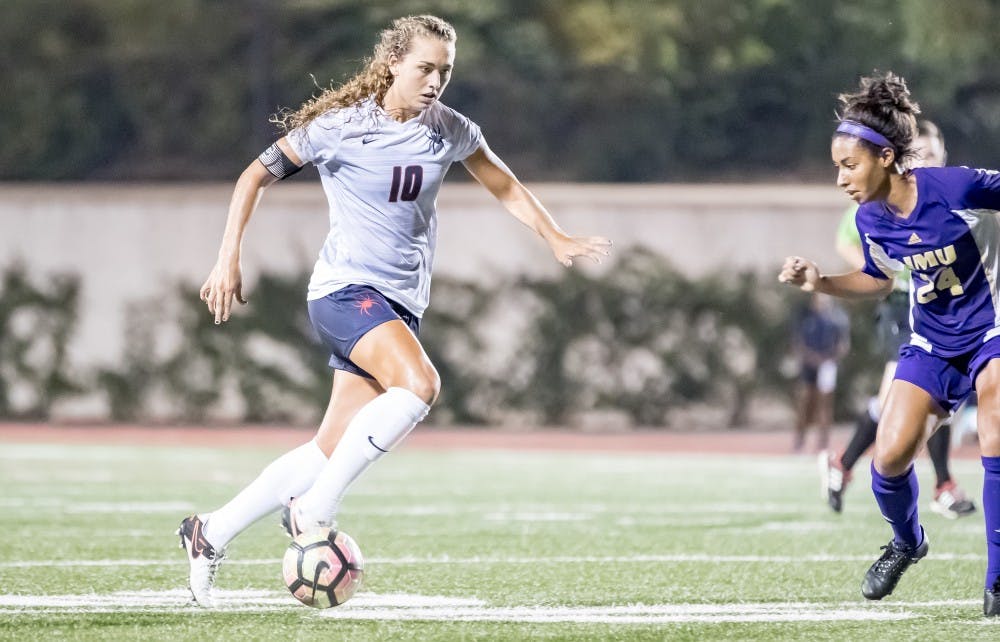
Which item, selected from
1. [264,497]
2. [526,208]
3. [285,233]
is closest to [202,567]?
[264,497]

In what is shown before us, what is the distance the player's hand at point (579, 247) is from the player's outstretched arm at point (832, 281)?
707 millimetres

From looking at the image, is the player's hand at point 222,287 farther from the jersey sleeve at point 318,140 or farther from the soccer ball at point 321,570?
the soccer ball at point 321,570

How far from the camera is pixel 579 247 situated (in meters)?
6.55

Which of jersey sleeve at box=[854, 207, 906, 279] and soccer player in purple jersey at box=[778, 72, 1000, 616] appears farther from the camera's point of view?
jersey sleeve at box=[854, 207, 906, 279]

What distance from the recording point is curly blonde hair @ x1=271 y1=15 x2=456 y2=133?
6324mm

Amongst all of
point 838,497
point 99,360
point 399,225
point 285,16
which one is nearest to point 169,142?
point 285,16

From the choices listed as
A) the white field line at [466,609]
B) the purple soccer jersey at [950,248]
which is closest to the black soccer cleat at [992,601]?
the white field line at [466,609]

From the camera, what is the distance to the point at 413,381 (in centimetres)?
598

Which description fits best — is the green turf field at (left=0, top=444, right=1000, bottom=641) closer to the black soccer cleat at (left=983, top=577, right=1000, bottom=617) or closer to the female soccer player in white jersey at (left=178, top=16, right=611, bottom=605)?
the black soccer cleat at (left=983, top=577, right=1000, bottom=617)

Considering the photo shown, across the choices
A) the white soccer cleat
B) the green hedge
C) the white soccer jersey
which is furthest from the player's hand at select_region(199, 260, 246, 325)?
the green hedge

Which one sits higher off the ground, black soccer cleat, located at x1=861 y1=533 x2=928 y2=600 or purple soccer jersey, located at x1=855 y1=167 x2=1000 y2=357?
purple soccer jersey, located at x1=855 y1=167 x2=1000 y2=357

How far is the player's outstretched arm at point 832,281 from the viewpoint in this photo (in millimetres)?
6219

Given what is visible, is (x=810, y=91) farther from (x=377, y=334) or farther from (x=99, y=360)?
(x=377, y=334)

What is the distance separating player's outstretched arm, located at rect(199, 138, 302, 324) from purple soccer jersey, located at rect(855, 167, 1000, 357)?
226 centimetres
